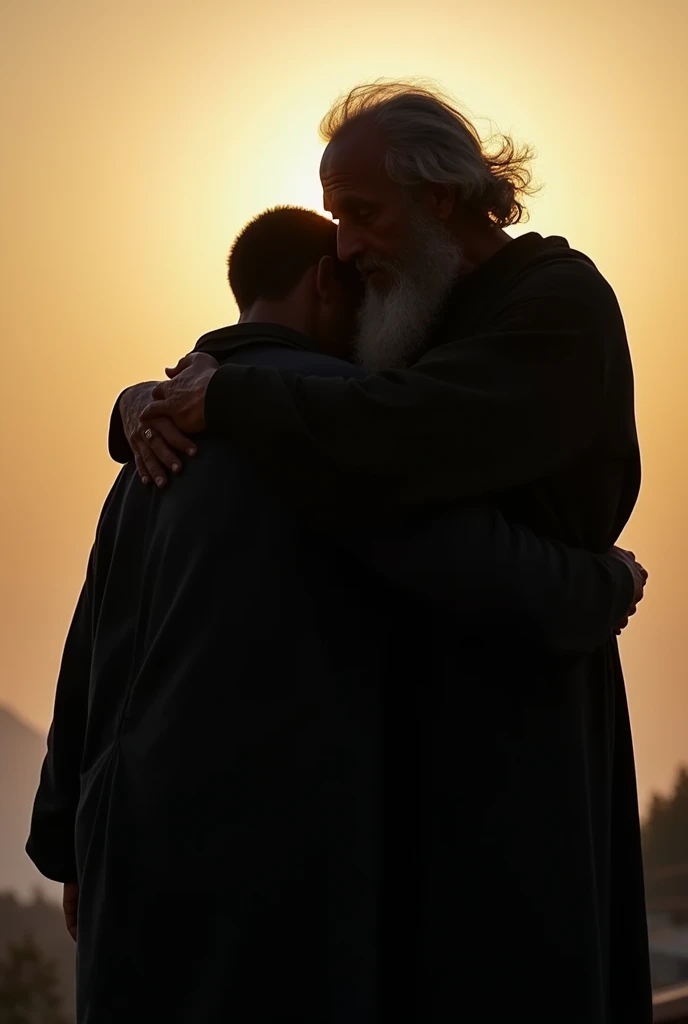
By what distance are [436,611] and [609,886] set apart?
492mm

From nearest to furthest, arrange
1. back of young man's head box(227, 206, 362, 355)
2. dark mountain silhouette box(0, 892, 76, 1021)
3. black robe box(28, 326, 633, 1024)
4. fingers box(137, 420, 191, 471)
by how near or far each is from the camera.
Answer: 1. black robe box(28, 326, 633, 1024)
2. fingers box(137, 420, 191, 471)
3. back of young man's head box(227, 206, 362, 355)
4. dark mountain silhouette box(0, 892, 76, 1021)

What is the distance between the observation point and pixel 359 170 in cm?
164

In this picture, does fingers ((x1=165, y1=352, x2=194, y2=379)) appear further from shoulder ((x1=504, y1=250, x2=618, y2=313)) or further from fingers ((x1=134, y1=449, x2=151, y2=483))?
shoulder ((x1=504, y1=250, x2=618, y2=313))

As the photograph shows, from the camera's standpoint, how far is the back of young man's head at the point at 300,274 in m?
1.59

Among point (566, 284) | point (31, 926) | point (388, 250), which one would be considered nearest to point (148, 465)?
point (388, 250)

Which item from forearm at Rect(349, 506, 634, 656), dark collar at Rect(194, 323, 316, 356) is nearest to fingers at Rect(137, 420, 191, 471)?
dark collar at Rect(194, 323, 316, 356)

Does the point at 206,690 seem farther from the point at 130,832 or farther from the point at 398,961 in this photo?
the point at 398,961

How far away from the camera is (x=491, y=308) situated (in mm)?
1525

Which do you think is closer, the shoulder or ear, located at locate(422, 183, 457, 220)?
the shoulder

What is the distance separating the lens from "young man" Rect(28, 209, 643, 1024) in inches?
50.8

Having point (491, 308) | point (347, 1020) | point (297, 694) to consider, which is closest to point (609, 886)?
point (347, 1020)

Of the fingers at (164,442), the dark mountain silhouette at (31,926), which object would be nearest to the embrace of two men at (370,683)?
the fingers at (164,442)

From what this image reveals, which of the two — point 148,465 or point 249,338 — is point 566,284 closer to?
point 249,338

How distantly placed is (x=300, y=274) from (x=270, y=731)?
2.12 ft
